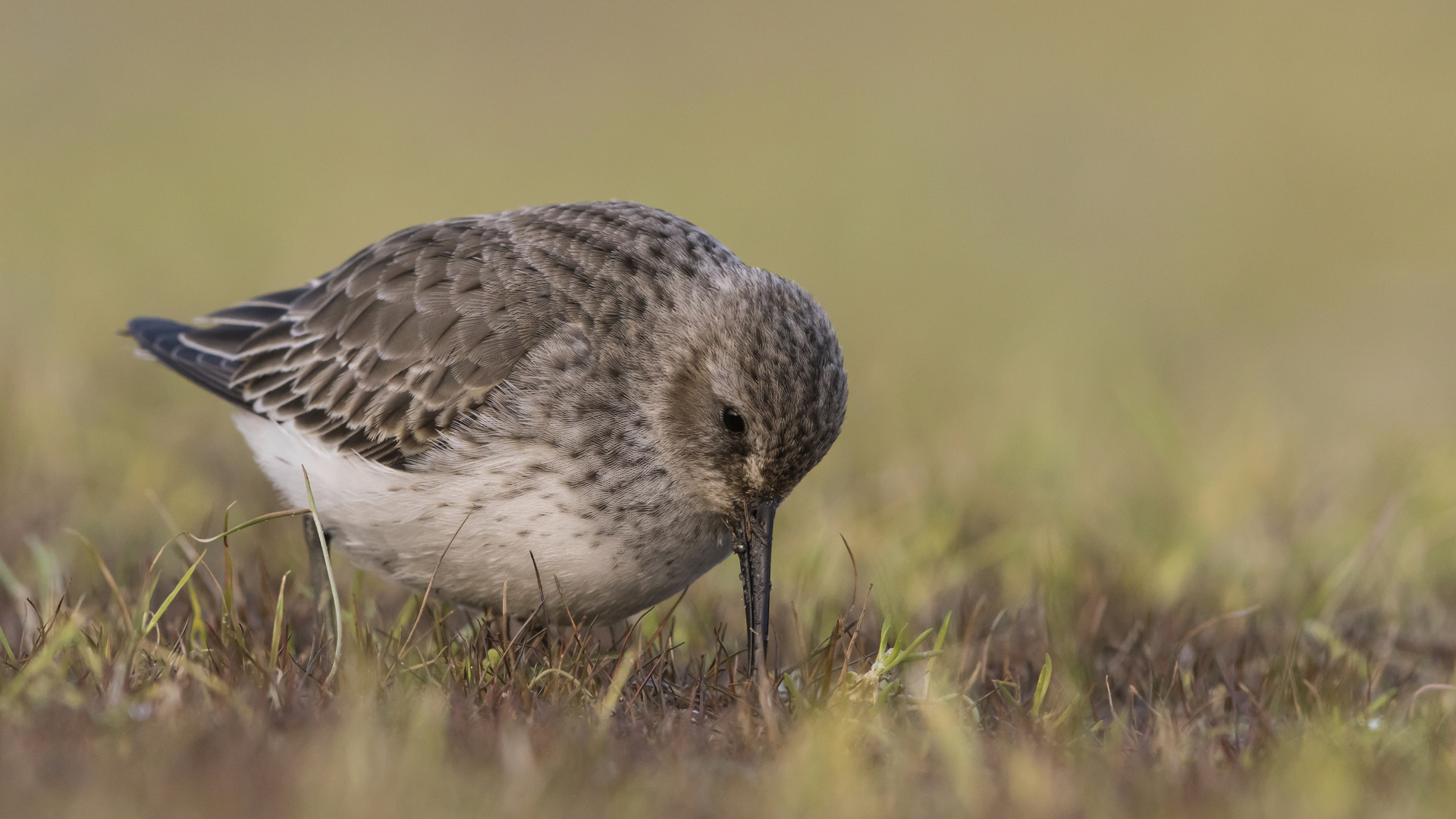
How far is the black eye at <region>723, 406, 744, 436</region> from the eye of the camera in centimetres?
551

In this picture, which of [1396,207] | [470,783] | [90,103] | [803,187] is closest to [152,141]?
[90,103]

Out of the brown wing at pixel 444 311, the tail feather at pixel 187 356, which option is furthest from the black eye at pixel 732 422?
the tail feather at pixel 187 356

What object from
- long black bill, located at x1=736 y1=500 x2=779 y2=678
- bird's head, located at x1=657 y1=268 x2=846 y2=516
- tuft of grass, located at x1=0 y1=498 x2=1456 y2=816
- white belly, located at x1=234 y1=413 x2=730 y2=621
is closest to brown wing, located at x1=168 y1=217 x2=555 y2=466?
white belly, located at x1=234 y1=413 x2=730 y2=621

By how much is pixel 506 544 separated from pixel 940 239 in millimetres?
12321

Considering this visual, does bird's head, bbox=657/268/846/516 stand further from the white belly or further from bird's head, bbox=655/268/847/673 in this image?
the white belly

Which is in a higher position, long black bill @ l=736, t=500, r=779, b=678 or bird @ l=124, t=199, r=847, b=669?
bird @ l=124, t=199, r=847, b=669

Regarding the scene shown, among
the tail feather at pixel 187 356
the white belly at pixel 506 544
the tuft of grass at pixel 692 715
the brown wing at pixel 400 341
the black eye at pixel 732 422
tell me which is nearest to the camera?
the tuft of grass at pixel 692 715

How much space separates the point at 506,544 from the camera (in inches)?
212

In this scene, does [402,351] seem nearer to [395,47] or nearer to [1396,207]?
[1396,207]

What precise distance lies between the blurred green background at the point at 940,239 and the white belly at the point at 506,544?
49.1 inches

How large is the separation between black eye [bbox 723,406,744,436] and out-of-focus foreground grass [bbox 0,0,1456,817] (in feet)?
2.37

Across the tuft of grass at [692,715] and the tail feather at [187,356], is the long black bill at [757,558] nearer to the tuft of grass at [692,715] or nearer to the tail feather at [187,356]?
the tuft of grass at [692,715]

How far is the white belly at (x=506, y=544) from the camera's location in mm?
5336

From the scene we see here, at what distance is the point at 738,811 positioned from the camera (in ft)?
12.0
